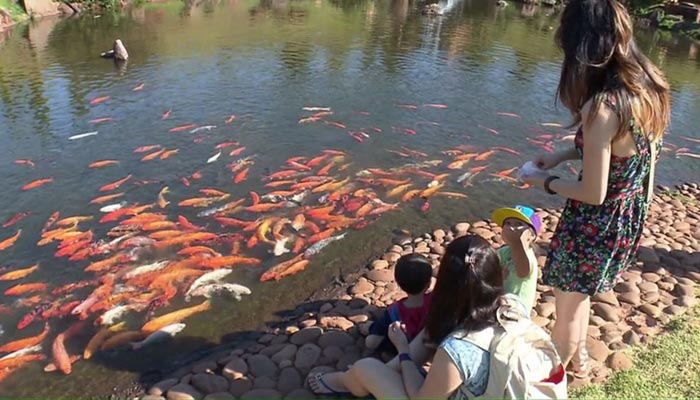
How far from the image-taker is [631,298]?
5488mm

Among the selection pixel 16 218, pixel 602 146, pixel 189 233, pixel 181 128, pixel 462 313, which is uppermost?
pixel 602 146

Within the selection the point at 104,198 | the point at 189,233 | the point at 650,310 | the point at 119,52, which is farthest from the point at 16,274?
the point at 119,52

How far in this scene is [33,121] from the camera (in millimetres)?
11664

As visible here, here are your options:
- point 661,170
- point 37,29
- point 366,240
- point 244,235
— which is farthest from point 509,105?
point 37,29

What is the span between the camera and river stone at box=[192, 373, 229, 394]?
4.68 m

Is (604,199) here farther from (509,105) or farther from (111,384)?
(509,105)

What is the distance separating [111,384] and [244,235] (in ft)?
9.50

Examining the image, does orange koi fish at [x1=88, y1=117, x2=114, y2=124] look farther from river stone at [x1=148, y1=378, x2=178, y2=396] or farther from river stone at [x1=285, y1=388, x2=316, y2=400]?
river stone at [x1=285, y1=388, x2=316, y2=400]

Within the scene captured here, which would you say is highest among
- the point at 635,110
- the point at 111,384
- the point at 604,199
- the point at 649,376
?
the point at 635,110

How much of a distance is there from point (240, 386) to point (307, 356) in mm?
635

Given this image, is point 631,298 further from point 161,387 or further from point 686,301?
point 161,387

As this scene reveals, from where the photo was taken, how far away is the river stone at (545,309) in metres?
5.22

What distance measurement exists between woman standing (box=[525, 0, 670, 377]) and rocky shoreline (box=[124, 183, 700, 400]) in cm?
111

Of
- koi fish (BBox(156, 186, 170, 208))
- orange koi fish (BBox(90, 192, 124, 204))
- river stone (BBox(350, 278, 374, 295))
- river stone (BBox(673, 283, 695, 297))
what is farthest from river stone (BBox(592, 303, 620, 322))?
orange koi fish (BBox(90, 192, 124, 204))
